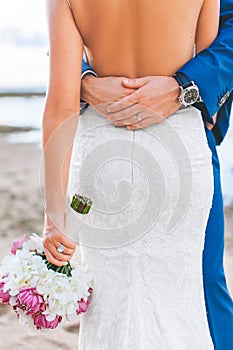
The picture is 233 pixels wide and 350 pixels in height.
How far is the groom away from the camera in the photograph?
1774 millimetres

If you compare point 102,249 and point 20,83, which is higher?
point 102,249

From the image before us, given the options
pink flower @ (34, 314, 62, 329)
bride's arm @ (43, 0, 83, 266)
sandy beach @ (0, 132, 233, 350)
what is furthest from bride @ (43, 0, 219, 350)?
sandy beach @ (0, 132, 233, 350)

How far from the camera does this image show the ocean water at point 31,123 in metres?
6.17

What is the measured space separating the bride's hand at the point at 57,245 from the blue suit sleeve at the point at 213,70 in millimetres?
428

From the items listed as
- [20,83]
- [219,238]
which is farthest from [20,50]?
[219,238]

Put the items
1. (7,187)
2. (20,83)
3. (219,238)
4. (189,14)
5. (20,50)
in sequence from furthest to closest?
1. (20,50)
2. (20,83)
3. (7,187)
4. (219,238)
5. (189,14)

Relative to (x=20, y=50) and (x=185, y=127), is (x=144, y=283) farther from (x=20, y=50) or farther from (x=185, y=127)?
(x=20, y=50)

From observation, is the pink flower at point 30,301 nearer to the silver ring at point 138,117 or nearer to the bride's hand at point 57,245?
the bride's hand at point 57,245

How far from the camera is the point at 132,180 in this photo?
1743mm

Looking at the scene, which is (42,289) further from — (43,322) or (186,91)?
(186,91)

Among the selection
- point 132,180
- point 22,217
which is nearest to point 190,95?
point 132,180

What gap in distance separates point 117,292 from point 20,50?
12.0 m

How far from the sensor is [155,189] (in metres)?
1.75

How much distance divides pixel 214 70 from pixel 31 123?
7.02 m
